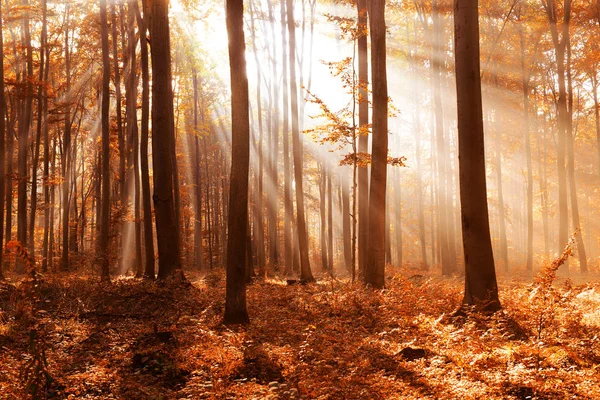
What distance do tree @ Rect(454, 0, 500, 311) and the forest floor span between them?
834mm

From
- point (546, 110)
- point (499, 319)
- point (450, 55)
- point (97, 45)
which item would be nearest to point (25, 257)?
point (499, 319)

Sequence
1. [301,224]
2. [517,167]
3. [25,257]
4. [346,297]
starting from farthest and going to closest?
[517,167] → [301,224] → [346,297] → [25,257]

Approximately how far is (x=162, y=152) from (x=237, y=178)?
5.30 metres

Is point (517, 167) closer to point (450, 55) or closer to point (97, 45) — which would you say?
point (450, 55)

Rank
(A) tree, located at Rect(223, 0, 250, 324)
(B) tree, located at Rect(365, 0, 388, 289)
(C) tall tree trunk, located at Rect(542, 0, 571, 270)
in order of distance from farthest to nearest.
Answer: (C) tall tree trunk, located at Rect(542, 0, 571, 270)
(B) tree, located at Rect(365, 0, 388, 289)
(A) tree, located at Rect(223, 0, 250, 324)

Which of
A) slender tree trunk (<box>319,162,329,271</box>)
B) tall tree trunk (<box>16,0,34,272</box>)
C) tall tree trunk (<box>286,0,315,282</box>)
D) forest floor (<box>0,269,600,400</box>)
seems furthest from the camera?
slender tree trunk (<box>319,162,329,271</box>)

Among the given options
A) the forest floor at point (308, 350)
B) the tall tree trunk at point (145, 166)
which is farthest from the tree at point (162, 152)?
the tall tree trunk at point (145, 166)

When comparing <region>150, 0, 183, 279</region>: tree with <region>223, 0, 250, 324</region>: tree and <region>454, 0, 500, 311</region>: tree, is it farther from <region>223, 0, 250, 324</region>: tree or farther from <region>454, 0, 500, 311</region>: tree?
<region>454, 0, 500, 311</region>: tree

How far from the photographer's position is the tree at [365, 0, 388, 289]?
12.4 meters

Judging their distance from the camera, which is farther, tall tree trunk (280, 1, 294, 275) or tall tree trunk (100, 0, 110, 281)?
tall tree trunk (280, 1, 294, 275)

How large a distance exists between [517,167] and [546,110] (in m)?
10.1

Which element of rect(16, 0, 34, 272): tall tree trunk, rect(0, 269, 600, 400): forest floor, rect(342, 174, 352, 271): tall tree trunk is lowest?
rect(0, 269, 600, 400): forest floor

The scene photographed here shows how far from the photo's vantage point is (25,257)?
476 cm

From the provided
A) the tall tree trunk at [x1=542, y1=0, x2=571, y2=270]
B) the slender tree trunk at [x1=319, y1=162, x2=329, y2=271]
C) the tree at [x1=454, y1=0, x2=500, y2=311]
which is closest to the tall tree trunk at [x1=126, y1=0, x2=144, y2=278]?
the slender tree trunk at [x1=319, y1=162, x2=329, y2=271]
